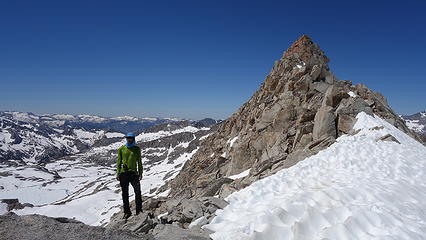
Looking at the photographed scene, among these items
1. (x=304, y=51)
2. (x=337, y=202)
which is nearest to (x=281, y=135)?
(x=337, y=202)

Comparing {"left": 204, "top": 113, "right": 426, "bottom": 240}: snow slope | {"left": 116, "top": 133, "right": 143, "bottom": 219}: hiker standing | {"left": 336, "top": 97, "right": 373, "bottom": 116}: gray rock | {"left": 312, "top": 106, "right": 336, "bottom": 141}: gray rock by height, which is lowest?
{"left": 204, "top": 113, "right": 426, "bottom": 240}: snow slope

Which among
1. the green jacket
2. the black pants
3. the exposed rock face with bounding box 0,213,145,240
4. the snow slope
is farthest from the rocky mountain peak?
the exposed rock face with bounding box 0,213,145,240

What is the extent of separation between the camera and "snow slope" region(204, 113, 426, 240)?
9172 mm

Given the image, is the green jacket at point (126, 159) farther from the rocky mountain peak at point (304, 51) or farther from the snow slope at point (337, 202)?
the rocky mountain peak at point (304, 51)

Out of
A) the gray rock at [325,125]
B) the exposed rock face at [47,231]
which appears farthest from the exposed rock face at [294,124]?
the exposed rock face at [47,231]

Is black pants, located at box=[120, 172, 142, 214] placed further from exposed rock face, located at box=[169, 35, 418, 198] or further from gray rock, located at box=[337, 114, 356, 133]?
gray rock, located at box=[337, 114, 356, 133]

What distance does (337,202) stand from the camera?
36.4 ft

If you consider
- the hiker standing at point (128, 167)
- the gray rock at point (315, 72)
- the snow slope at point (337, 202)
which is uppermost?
the gray rock at point (315, 72)

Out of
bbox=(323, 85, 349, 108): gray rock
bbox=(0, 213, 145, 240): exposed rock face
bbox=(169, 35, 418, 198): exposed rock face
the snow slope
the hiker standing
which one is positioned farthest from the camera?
bbox=(323, 85, 349, 108): gray rock

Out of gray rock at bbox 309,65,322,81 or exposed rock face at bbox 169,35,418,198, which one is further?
gray rock at bbox 309,65,322,81

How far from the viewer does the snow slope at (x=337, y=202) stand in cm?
917

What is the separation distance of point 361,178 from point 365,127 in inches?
460

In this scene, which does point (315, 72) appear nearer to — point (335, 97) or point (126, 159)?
point (335, 97)

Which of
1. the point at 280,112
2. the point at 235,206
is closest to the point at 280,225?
the point at 235,206
